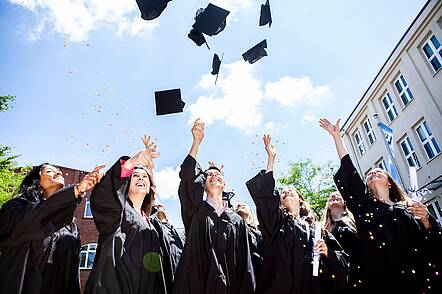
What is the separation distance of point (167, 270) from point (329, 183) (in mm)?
19625

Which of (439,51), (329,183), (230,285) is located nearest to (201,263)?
(230,285)

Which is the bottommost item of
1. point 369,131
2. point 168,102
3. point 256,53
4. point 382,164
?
point 168,102

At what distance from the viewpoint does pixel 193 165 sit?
9.77 feet

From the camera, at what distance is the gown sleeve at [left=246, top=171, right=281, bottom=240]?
2977 mm

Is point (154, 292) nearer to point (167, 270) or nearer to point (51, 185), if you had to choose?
point (167, 270)

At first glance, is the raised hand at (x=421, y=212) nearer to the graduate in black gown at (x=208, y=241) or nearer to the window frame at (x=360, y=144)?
the graduate in black gown at (x=208, y=241)

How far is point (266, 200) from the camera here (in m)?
→ 3.01

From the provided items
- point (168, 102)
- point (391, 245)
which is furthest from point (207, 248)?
point (168, 102)

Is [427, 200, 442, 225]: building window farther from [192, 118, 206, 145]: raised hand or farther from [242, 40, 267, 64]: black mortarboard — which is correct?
[192, 118, 206, 145]: raised hand

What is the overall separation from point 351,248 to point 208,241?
1.59 m

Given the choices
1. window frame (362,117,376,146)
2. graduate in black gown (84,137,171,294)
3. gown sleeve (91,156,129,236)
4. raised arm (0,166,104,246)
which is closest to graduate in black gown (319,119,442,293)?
graduate in black gown (84,137,171,294)

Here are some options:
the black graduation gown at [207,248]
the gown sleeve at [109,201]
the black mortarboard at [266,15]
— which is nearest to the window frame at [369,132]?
the black mortarboard at [266,15]

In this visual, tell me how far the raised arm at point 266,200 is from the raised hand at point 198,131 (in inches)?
27.8

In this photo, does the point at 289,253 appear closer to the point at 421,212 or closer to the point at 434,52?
the point at 421,212
